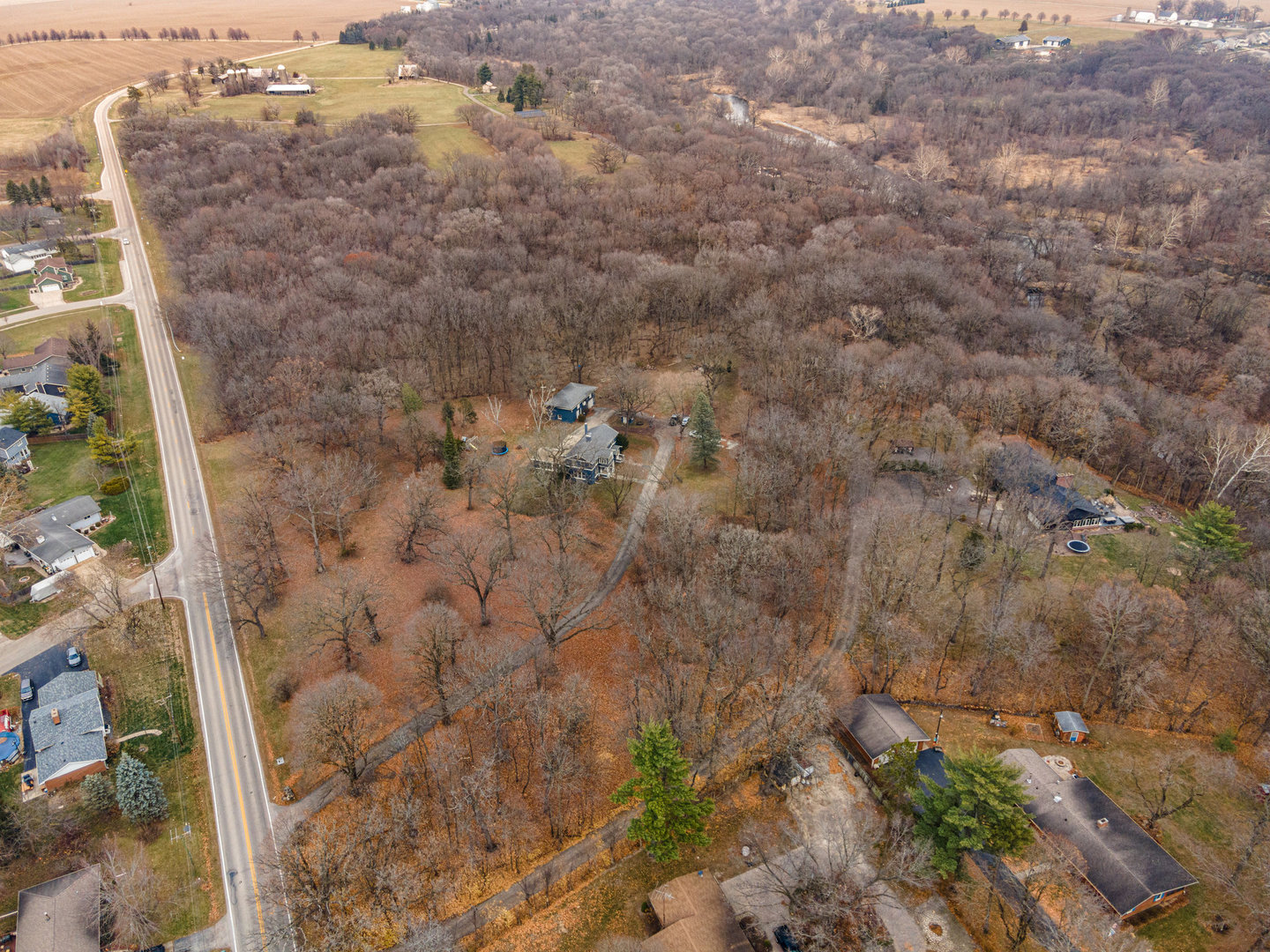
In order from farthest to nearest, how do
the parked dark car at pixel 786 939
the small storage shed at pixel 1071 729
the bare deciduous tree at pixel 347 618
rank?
1. the bare deciduous tree at pixel 347 618
2. the small storage shed at pixel 1071 729
3. the parked dark car at pixel 786 939

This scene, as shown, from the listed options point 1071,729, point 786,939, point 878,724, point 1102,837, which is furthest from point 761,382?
point 786,939

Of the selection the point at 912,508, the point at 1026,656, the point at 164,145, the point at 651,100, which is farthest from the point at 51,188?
the point at 1026,656

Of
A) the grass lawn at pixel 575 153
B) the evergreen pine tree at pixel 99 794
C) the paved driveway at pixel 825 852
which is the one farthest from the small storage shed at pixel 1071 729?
the grass lawn at pixel 575 153

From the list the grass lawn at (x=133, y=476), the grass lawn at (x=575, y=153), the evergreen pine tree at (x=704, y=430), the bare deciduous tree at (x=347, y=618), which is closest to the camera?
the bare deciduous tree at (x=347, y=618)

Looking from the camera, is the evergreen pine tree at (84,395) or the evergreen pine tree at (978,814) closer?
the evergreen pine tree at (978,814)

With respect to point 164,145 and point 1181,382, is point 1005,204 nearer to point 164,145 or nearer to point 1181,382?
point 1181,382

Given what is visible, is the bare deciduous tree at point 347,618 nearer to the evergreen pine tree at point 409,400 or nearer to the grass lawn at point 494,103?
the evergreen pine tree at point 409,400

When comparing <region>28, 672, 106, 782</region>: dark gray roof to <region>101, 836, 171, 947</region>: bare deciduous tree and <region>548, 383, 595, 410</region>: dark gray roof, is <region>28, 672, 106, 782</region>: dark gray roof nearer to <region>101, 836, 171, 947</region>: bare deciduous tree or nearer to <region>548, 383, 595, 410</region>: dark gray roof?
<region>101, 836, 171, 947</region>: bare deciduous tree

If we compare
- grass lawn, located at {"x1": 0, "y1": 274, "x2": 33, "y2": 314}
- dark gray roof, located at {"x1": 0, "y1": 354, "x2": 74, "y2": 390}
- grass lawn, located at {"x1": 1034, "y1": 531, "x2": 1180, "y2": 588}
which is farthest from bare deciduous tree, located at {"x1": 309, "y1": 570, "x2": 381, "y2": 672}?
grass lawn, located at {"x1": 0, "y1": 274, "x2": 33, "y2": 314}
